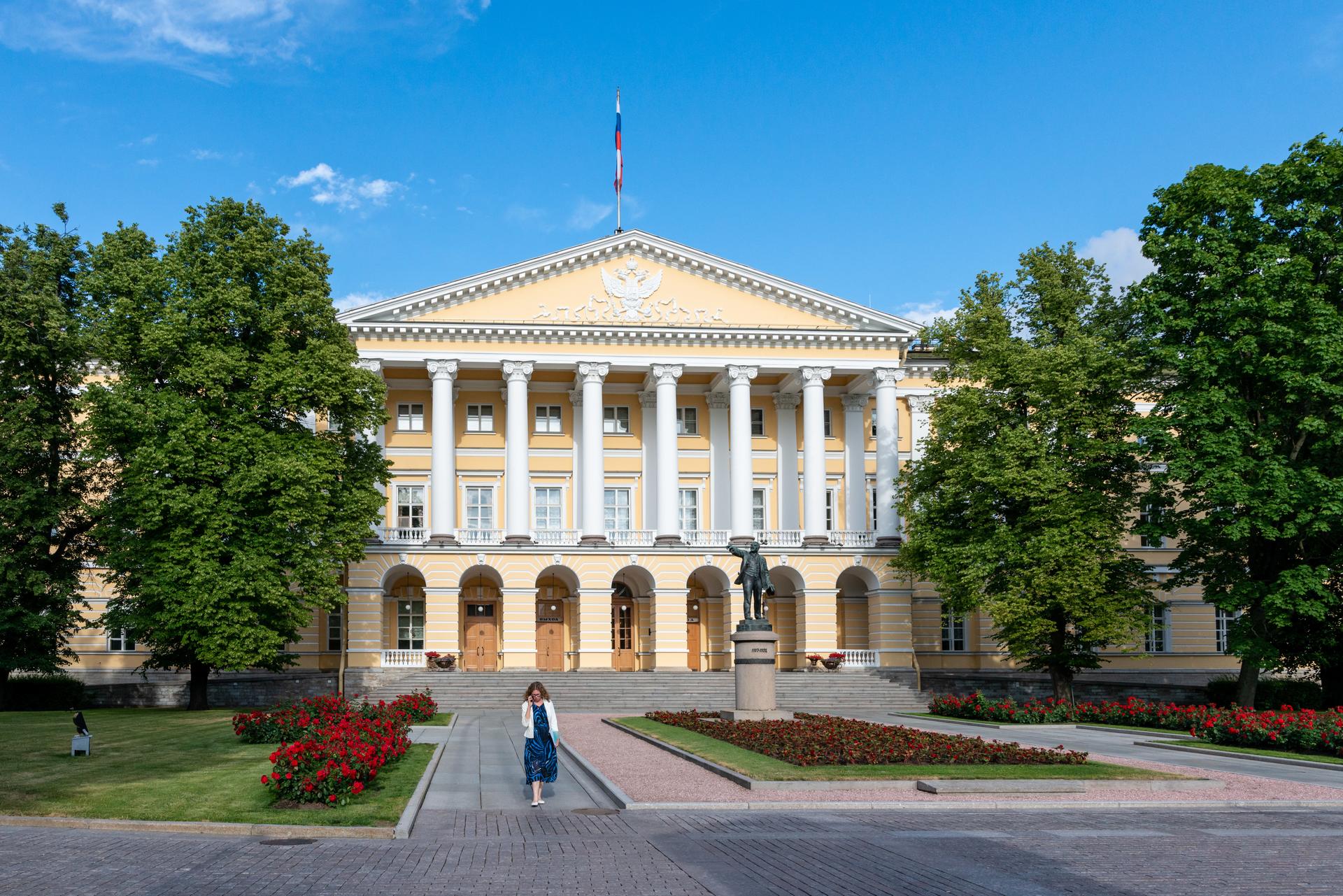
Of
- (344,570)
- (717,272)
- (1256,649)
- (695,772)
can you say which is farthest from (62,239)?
(1256,649)

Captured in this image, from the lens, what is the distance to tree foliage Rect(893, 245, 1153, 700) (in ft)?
132

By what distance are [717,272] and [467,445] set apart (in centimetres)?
1430

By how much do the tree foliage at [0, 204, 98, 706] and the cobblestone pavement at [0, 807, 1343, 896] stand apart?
2673cm

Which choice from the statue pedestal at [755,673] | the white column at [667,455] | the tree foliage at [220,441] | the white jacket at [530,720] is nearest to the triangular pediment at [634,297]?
the white column at [667,455]

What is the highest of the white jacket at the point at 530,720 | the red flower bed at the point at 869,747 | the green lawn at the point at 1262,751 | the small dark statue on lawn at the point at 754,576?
the small dark statue on lawn at the point at 754,576

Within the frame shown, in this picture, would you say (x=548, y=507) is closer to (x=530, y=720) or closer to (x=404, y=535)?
(x=404, y=535)

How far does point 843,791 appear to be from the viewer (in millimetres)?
18266

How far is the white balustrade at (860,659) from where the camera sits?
171 feet

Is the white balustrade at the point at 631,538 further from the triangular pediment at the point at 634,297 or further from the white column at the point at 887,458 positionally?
the white column at the point at 887,458

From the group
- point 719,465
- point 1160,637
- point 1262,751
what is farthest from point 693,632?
point 1262,751

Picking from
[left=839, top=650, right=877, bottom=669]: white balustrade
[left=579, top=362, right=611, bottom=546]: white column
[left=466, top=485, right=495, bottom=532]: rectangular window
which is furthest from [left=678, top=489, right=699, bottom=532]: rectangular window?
[left=839, top=650, right=877, bottom=669]: white balustrade

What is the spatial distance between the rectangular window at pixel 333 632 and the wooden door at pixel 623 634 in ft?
40.9

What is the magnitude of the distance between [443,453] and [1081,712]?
94.3ft

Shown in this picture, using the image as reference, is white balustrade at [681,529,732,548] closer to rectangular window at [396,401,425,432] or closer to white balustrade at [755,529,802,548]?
white balustrade at [755,529,802,548]
